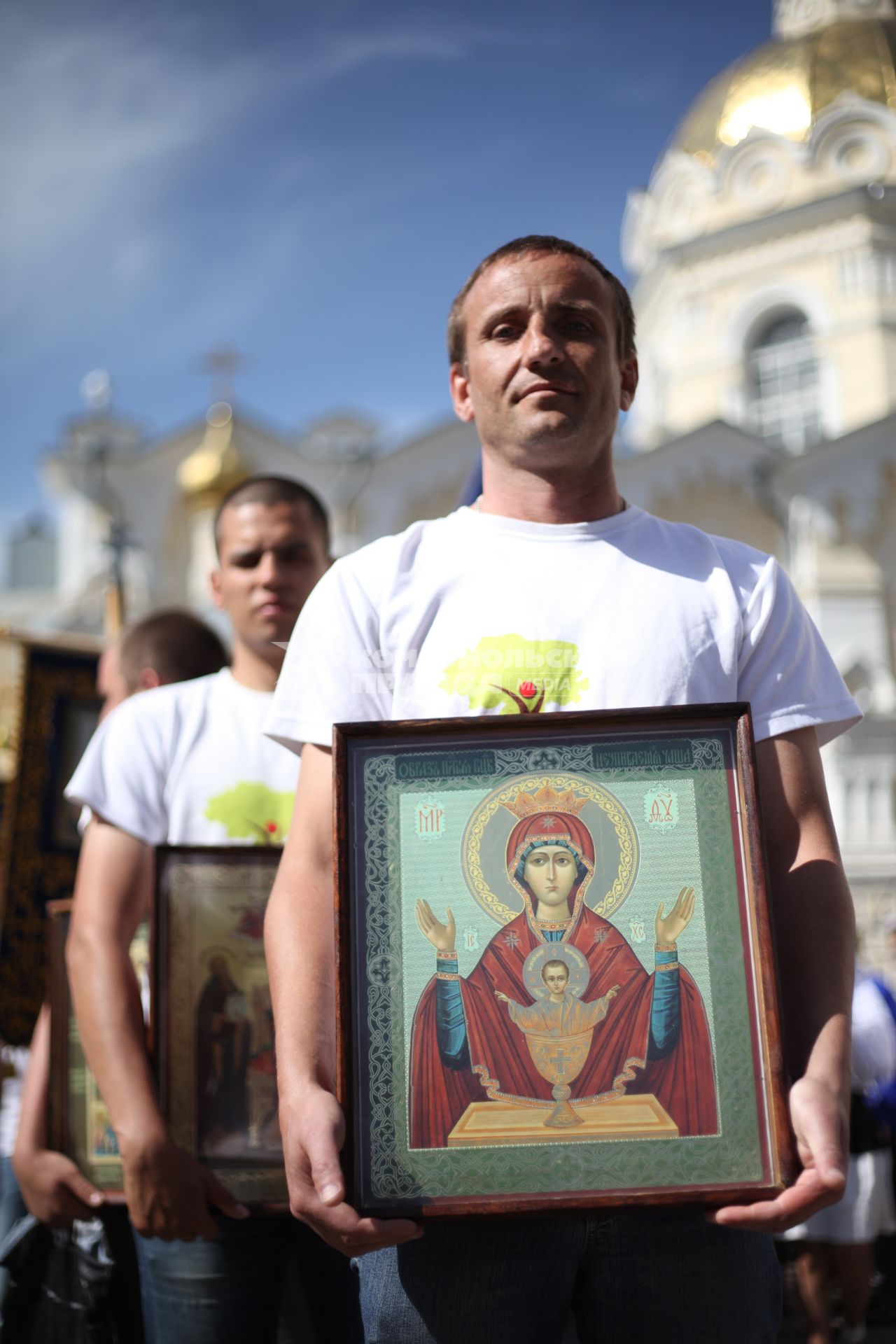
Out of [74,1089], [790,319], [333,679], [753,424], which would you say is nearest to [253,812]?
[74,1089]

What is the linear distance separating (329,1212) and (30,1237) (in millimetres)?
1742

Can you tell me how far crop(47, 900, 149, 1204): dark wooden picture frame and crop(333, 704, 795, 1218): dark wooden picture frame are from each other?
1.16m

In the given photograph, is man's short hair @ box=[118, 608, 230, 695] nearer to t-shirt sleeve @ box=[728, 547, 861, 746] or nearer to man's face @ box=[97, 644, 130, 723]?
man's face @ box=[97, 644, 130, 723]

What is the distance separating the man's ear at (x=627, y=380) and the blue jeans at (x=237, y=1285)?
151 centimetres

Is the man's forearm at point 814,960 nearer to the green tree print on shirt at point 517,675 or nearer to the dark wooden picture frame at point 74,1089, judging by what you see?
the green tree print on shirt at point 517,675

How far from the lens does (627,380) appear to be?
201 centimetres

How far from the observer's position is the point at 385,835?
154 cm

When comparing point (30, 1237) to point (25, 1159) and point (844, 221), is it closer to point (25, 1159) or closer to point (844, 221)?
point (25, 1159)

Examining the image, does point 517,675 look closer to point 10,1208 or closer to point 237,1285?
point 237,1285

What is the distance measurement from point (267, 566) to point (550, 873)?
140cm

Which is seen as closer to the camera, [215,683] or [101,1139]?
[101,1139]

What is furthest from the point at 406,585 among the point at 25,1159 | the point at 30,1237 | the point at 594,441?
the point at 30,1237

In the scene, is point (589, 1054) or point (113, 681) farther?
point (113, 681)

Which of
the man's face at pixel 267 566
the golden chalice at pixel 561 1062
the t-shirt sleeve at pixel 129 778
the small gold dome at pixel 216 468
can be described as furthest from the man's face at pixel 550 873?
the small gold dome at pixel 216 468
